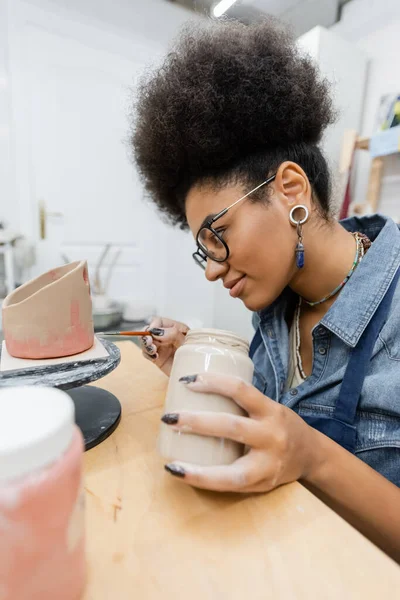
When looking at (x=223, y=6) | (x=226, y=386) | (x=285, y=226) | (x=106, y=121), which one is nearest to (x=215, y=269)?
(x=285, y=226)

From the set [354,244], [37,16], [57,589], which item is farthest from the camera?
[37,16]

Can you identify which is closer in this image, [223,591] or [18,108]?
[223,591]

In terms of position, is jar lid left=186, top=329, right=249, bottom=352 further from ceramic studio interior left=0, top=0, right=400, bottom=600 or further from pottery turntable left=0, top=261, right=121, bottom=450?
pottery turntable left=0, top=261, right=121, bottom=450

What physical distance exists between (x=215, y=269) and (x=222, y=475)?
0.45m

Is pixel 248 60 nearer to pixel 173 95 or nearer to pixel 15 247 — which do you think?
pixel 173 95

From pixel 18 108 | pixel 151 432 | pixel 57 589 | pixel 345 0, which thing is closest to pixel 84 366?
pixel 151 432

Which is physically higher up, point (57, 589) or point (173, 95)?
point (173, 95)

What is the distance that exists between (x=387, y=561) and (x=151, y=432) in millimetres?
329

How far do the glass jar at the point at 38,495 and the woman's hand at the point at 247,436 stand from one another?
0.40 ft

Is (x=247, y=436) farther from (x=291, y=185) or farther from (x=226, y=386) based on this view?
(x=291, y=185)

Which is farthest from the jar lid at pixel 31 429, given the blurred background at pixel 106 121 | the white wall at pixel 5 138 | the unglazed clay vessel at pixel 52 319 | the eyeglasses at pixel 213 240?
the white wall at pixel 5 138

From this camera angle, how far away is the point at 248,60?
2.15 ft

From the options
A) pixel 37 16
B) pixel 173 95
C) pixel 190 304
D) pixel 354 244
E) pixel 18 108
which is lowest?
pixel 190 304

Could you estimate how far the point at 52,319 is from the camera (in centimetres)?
49
